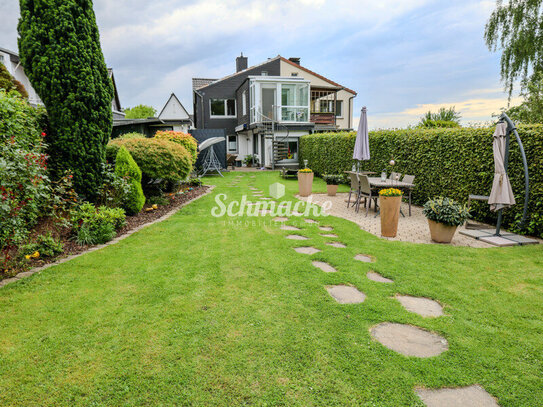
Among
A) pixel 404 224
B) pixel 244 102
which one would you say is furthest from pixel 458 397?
pixel 244 102

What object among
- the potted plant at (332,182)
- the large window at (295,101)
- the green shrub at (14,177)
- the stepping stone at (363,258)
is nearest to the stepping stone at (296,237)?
the stepping stone at (363,258)

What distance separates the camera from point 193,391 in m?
2.04

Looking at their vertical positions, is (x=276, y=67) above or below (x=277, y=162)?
above

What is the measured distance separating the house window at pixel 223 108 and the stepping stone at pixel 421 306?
80.8ft

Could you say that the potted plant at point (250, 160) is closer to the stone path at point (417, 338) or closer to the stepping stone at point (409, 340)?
the stone path at point (417, 338)

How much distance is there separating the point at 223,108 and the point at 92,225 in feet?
72.9

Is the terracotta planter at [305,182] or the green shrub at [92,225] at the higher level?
the terracotta planter at [305,182]

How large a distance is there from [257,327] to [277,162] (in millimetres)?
16988

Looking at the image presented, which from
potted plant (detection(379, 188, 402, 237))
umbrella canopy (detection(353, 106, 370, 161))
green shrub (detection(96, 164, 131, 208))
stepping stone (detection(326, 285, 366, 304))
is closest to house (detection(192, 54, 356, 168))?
umbrella canopy (detection(353, 106, 370, 161))

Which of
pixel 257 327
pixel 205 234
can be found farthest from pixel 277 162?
pixel 257 327

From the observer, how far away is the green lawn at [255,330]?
81.1 inches

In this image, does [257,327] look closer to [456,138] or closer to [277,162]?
[456,138]

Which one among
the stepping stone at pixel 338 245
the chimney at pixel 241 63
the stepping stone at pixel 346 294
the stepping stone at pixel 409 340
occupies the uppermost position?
the chimney at pixel 241 63

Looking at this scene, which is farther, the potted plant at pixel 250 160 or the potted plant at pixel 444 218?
the potted plant at pixel 250 160
